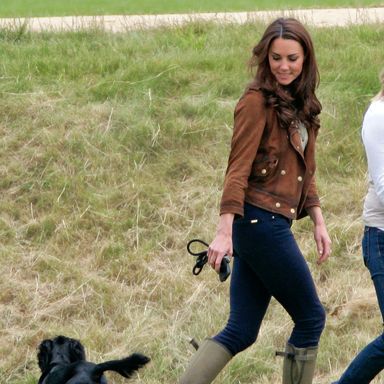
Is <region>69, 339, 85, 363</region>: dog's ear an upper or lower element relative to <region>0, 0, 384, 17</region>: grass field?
lower

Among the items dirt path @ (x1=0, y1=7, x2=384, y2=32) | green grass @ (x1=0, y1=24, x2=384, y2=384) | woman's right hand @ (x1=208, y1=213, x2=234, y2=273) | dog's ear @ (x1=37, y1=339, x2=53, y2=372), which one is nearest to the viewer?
woman's right hand @ (x1=208, y1=213, x2=234, y2=273)

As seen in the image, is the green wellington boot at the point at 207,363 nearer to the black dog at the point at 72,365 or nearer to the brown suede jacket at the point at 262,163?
the black dog at the point at 72,365

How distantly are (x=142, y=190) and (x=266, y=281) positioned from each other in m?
3.39

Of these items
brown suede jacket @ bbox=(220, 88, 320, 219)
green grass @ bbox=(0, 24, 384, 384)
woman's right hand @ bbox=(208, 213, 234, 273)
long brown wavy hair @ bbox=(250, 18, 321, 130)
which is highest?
long brown wavy hair @ bbox=(250, 18, 321, 130)

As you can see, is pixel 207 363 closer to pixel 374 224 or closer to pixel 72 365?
pixel 72 365

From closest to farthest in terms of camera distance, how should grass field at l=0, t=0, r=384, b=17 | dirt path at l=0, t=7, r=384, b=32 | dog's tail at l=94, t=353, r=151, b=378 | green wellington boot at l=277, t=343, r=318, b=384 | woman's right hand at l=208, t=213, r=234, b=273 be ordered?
woman's right hand at l=208, t=213, r=234, b=273
dog's tail at l=94, t=353, r=151, b=378
green wellington boot at l=277, t=343, r=318, b=384
dirt path at l=0, t=7, r=384, b=32
grass field at l=0, t=0, r=384, b=17

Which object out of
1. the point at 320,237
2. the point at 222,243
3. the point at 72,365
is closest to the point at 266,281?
the point at 222,243

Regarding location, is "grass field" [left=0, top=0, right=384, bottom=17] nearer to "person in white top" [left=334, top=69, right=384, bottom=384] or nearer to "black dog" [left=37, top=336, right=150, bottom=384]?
"person in white top" [left=334, top=69, right=384, bottom=384]

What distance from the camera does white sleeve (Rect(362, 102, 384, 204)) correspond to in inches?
176

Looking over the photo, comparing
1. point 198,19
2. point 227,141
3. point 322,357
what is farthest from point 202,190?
point 198,19

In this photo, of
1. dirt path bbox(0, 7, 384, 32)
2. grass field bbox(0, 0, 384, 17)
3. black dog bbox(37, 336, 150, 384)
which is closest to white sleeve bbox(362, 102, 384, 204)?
black dog bbox(37, 336, 150, 384)

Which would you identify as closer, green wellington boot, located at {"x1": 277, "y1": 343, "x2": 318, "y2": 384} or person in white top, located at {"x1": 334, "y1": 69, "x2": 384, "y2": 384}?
person in white top, located at {"x1": 334, "y1": 69, "x2": 384, "y2": 384}

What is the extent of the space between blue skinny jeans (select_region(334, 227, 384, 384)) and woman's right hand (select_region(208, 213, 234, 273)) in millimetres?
814

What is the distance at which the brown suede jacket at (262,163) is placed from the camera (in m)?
4.25
